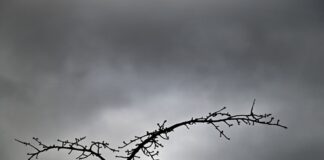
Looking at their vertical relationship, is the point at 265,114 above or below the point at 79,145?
below

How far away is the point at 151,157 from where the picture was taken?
21.7 feet

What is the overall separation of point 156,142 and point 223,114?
1.24 m

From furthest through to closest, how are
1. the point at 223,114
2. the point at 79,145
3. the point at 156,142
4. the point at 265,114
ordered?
the point at 79,145, the point at 156,142, the point at 223,114, the point at 265,114

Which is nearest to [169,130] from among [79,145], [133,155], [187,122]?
[187,122]

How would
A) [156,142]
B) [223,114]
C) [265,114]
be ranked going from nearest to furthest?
[265,114]
[223,114]
[156,142]

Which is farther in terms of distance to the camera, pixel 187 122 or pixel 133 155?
pixel 133 155

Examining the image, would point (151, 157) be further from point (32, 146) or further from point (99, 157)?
point (32, 146)

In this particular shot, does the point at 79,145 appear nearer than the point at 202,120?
No

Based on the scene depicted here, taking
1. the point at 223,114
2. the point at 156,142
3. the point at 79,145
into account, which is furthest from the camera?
the point at 79,145

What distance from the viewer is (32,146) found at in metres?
6.46

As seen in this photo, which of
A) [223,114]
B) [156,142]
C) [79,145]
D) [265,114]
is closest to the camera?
[265,114]

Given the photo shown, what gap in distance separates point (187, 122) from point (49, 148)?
101 inches

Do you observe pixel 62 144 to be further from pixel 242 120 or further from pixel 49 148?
pixel 242 120

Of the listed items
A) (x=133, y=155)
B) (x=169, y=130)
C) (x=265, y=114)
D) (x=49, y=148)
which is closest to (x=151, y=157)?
(x=133, y=155)
